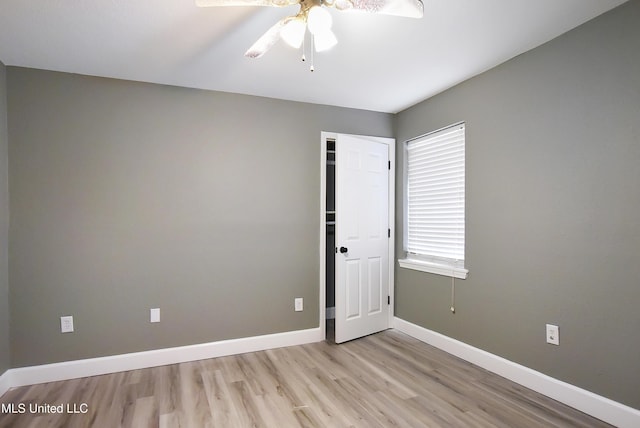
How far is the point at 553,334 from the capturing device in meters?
2.24

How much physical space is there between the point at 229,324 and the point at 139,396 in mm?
920

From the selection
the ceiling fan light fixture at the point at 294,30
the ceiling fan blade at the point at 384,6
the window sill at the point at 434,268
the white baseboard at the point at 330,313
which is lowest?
the white baseboard at the point at 330,313

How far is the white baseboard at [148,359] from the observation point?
2543mm

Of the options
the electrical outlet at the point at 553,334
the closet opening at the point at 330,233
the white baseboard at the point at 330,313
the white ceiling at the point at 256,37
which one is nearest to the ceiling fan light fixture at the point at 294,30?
the white ceiling at the point at 256,37

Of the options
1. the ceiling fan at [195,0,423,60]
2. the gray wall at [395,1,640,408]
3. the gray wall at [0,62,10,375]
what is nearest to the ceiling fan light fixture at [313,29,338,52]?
the ceiling fan at [195,0,423,60]

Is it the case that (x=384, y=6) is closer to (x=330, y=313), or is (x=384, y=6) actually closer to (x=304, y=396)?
(x=304, y=396)

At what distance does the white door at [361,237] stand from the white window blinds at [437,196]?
1.01 ft

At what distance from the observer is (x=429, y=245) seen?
3.38 m

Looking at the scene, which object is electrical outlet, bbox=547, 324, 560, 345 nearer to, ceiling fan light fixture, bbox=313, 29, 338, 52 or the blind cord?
the blind cord

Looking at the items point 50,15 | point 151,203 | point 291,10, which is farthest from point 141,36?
point 151,203

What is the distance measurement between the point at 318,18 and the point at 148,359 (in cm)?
294

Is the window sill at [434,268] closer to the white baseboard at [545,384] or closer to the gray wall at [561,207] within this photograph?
the gray wall at [561,207]

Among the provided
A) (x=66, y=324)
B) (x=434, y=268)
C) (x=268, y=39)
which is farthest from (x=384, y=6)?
(x=66, y=324)

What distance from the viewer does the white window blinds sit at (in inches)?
120
